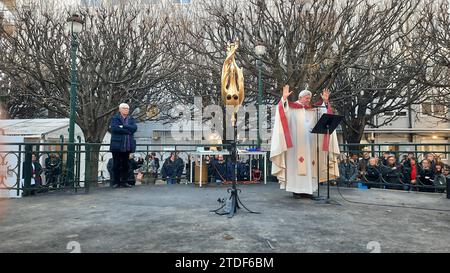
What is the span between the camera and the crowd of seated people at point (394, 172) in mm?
9203

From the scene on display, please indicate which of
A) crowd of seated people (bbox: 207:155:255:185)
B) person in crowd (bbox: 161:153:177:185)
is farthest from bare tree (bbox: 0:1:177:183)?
crowd of seated people (bbox: 207:155:255:185)

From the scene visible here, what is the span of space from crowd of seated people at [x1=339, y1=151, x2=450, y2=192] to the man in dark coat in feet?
19.7

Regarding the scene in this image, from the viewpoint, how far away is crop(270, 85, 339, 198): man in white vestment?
6.88m

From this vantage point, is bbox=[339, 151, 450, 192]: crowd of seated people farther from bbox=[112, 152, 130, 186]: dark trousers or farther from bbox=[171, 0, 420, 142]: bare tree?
bbox=[112, 152, 130, 186]: dark trousers

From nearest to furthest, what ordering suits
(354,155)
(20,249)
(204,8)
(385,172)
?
(20,249), (385,172), (354,155), (204,8)

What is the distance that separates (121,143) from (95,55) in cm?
732

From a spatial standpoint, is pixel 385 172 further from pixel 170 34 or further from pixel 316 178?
pixel 170 34

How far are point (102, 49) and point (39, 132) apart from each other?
4406 millimetres

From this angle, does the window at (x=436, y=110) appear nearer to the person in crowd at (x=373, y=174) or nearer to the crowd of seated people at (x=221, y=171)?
the person in crowd at (x=373, y=174)

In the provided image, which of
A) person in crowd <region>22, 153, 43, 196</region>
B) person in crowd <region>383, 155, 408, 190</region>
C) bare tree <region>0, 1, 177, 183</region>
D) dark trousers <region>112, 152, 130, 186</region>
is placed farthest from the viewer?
bare tree <region>0, 1, 177, 183</region>

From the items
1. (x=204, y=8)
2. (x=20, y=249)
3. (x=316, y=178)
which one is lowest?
(x=20, y=249)

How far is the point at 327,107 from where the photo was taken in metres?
7.03

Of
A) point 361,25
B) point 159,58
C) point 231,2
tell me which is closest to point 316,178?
point 361,25

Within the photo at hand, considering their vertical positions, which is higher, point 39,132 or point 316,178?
point 39,132
